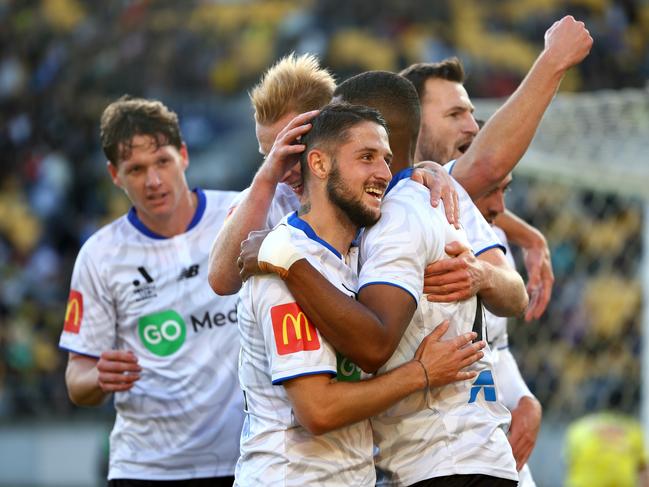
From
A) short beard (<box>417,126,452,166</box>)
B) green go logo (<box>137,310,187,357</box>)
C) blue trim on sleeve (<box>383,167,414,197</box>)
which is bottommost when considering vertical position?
green go logo (<box>137,310,187,357</box>)

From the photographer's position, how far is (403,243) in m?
3.00

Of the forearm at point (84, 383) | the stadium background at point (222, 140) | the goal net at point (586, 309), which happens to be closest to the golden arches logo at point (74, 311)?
the forearm at point (84, 383)

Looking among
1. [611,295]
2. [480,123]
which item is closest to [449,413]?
[480,123]

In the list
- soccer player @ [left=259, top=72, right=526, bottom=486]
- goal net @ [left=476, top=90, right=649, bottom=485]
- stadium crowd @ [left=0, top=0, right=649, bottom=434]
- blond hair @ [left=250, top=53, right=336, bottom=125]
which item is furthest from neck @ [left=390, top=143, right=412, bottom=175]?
stadium crowd @ [left=0, top=0, right=649, bottom=434]

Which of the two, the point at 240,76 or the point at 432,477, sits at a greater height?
the point at 240,76

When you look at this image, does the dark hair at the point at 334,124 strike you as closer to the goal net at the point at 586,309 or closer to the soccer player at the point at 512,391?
the soccer player at the point at 512,391

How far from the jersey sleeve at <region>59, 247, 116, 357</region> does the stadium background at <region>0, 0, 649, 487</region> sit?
12.0 ft

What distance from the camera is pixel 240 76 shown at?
15250mm

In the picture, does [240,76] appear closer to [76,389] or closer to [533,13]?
[533,13]

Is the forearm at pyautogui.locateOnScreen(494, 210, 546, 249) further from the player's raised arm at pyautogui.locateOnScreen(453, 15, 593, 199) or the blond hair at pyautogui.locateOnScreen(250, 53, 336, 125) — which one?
the blond hair at pyautogui.locateOnScreen(250, 53, 336, 125)

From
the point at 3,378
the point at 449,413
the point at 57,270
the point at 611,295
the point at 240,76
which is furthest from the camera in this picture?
the point at 240,76

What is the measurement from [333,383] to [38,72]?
46.7 feet

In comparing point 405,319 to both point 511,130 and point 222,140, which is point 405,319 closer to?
point 511,130

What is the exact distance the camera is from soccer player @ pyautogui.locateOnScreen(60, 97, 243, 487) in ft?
14.5
